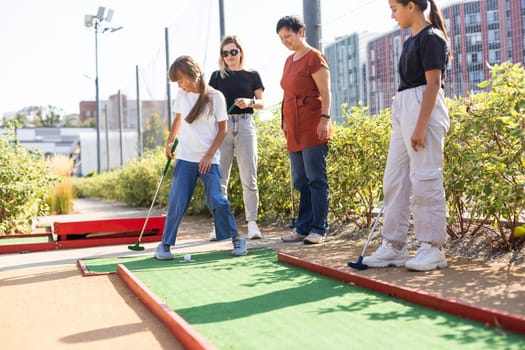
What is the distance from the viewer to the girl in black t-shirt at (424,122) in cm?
367

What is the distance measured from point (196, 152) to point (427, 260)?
6.29 ft

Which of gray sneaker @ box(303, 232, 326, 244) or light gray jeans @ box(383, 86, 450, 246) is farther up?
light gray jeans @ box(383, 86, 450, 246)

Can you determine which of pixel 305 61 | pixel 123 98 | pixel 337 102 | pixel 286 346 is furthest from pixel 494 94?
pixel 123 98

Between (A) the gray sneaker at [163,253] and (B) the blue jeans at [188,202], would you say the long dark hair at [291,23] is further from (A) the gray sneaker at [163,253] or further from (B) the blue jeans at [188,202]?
(A) the gray sneaker at [163,253]

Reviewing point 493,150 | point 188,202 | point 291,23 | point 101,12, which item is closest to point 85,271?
point 188,202

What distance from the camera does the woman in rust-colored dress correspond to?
5117 millimetres

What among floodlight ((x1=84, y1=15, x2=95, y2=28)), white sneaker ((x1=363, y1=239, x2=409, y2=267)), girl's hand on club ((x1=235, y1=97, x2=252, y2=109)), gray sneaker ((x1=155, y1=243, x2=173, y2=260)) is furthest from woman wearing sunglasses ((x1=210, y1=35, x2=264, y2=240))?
floodlight ((x1=84, y1=15, x2=95, y2=28))

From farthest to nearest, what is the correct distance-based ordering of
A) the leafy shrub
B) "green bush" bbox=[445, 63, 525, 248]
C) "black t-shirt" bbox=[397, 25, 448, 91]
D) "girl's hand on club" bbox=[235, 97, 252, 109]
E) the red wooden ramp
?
1. the red wooden ramp
2. "girl's hand on club" bbox=[235, 97, 252, 109]
3. the leafy shrub
4. "green bush" bbox=[445, 63, 525, 248]
5. "black t-shirt" bbox=[397, 25, 448, 91]

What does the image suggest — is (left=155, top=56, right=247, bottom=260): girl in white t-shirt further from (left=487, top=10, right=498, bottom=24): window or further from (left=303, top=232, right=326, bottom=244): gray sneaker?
(left=487, top=10, right=498, bottom=24): window

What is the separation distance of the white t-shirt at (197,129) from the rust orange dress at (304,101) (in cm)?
76

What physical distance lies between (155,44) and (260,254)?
1125 cm

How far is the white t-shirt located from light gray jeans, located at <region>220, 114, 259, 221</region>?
0.94m

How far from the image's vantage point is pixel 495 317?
2463 mm

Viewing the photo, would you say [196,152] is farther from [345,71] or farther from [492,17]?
[345,71]
